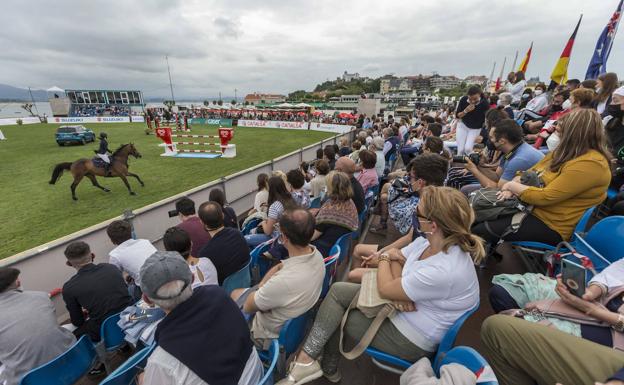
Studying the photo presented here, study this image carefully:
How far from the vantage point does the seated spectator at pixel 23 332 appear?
75.7 inches

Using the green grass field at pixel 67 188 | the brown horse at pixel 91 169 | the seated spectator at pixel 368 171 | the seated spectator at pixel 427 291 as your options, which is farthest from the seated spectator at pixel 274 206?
the brown horse at pixel 91 169

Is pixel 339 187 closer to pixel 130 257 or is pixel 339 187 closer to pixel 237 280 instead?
pixel 237 280

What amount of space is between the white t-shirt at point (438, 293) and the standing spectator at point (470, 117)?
5437mm

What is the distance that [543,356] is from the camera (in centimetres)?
143

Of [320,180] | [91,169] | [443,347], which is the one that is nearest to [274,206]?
[320,180]

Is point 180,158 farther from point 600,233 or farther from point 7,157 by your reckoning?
point 600,233

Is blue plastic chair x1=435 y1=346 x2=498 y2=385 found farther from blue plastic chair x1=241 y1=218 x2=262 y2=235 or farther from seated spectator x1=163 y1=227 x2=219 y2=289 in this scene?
blue plastic chair x1=241 y1=218 x2=262 y2=235

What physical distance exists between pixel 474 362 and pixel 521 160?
9.65 ft

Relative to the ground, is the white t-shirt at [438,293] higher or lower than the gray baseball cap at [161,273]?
lower

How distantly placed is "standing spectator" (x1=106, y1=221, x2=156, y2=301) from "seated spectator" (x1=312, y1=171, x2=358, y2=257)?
5.96 feet

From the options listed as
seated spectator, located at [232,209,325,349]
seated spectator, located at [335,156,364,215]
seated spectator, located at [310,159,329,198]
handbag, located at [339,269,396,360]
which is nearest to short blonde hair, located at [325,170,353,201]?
seated spectator, located at [335,156,364,215]

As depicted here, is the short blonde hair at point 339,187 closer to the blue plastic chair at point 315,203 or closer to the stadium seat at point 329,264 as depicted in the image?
the stadium seat at point 329,264

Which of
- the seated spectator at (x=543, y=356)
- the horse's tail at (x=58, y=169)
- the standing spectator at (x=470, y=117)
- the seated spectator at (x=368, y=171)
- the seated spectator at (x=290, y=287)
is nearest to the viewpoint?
the seated spectator at (x=543, y=356)

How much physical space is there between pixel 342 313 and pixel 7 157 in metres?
20.2
